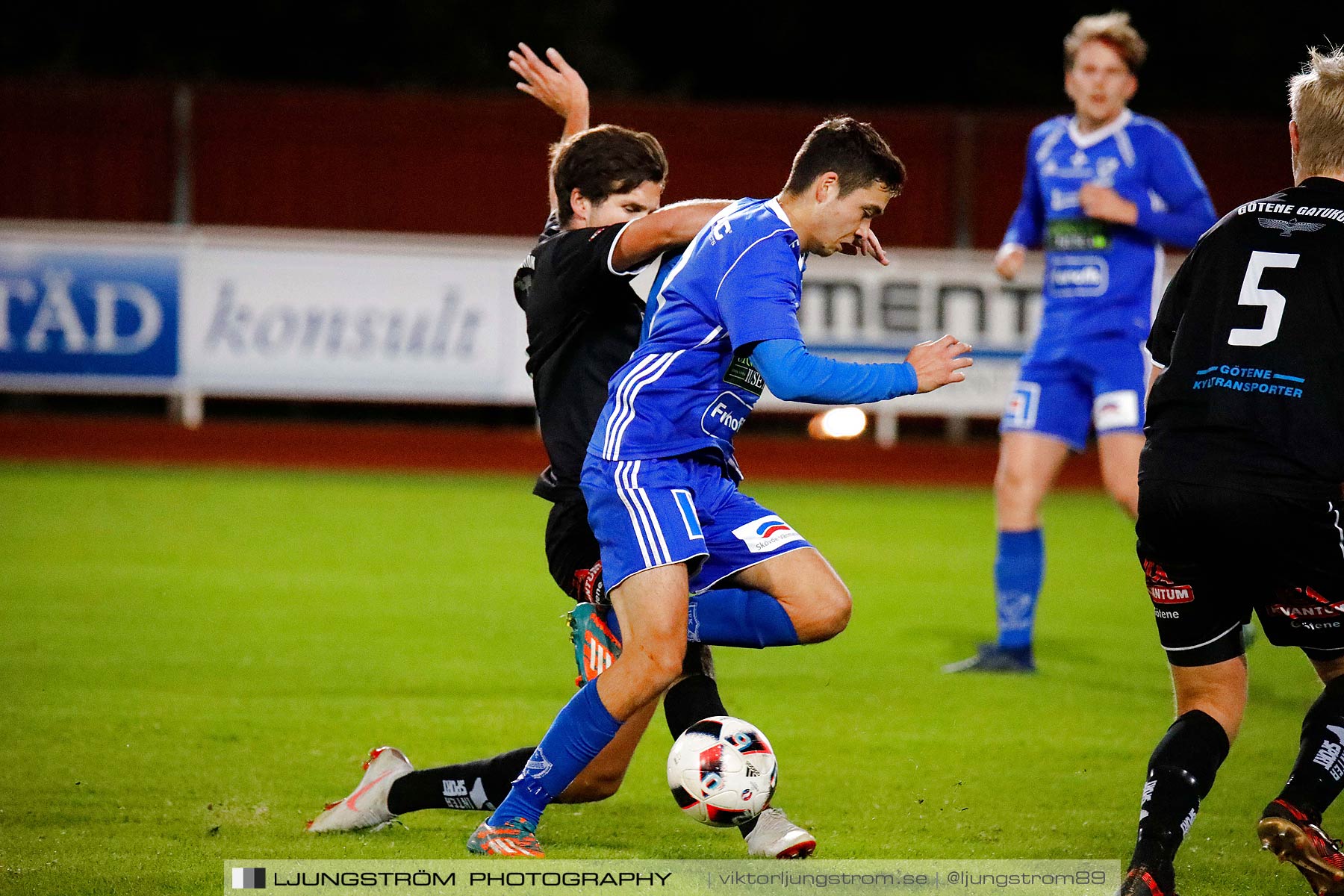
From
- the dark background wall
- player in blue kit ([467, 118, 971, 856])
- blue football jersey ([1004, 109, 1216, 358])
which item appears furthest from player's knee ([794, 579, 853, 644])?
the dark background wall

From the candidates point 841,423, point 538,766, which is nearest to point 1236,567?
point 841,423

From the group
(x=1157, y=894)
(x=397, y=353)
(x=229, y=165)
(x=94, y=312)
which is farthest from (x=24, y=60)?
(x=1157, y=894)

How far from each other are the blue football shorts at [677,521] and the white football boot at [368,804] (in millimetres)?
856

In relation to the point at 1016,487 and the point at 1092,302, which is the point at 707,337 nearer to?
the point at 1016,487

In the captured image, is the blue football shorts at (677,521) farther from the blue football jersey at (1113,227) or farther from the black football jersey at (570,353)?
the blue football jersey at (1113,227)

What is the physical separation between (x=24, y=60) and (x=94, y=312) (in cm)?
666

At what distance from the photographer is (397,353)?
47.9ft

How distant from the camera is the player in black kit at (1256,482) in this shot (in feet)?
11.4

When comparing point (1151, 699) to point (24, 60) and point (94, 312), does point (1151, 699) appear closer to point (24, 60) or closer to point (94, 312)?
point (94, 312)

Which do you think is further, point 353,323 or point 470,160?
point 470,160

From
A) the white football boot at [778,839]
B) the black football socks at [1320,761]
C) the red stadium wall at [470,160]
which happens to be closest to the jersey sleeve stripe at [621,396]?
the white football boot at [778,839]

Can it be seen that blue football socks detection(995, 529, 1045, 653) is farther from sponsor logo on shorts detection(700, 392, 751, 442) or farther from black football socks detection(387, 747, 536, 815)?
black football socks detection(387, 747, 536, 815)

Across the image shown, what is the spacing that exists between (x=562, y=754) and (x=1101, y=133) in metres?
4.31

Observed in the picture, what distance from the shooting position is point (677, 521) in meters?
3.89
